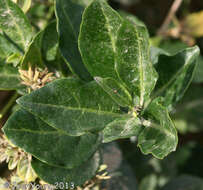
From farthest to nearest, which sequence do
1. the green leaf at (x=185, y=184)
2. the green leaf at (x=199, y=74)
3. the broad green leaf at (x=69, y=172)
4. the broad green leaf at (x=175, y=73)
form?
the green leaf at (x=185, y=184) < the green leaf at (x=199, y=74) < the broad green leaf at (x=175, y=73) < the broad green leaf at (x=69, y=172)

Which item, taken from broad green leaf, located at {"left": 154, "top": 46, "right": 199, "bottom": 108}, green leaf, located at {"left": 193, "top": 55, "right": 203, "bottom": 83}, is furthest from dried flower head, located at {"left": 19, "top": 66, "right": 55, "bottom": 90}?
green leaf, located at {"left": 193, "top": 55, "right": 203, "bottom": 83}

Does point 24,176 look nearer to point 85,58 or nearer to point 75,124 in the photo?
point 75,124

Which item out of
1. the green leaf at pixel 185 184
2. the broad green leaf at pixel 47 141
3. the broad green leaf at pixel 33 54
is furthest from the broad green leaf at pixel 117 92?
the green leaf at pixel 185 184

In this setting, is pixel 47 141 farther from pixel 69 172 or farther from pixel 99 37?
pixel 99 37

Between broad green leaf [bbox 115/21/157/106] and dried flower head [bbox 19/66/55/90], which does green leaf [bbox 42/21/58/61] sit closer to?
dried flower head [bbox 19/66/55/90]

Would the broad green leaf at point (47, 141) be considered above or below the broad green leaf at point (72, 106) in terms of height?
below

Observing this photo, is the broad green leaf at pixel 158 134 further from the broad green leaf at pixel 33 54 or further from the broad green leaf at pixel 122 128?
the broad green leaf at pixel 33 54

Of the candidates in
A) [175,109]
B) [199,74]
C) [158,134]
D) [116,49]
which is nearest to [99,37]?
[116,49]

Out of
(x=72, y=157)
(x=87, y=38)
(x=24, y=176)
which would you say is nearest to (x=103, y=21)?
(x=87, y=38)
